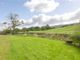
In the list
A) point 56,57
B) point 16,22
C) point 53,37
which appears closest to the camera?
point 56,57

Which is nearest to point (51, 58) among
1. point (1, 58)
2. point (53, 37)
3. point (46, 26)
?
point (1, 58)

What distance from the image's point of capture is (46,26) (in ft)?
451

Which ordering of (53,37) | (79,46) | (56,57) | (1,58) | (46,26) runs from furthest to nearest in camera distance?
(46,26), (53,37), (79,46), (56,57), (1,58)

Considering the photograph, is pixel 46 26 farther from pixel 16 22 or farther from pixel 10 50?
pixel 10 50

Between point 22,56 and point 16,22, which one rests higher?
point 16,22

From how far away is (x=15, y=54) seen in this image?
26.1 m

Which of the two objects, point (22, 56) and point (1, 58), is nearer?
point (1, 58)

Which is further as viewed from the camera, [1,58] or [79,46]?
[79,46]

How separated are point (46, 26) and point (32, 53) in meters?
110

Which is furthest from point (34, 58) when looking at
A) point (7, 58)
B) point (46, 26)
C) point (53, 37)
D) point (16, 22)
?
point (46, 26)

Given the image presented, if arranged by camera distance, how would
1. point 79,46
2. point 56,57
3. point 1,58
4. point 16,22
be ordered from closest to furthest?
point 1,58, point 56,57, point 79,46, point 16,22

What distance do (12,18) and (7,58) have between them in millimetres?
78859

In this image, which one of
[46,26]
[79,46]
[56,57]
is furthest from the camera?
[46,26]

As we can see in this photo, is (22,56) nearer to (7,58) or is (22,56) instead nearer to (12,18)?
(7,58)
